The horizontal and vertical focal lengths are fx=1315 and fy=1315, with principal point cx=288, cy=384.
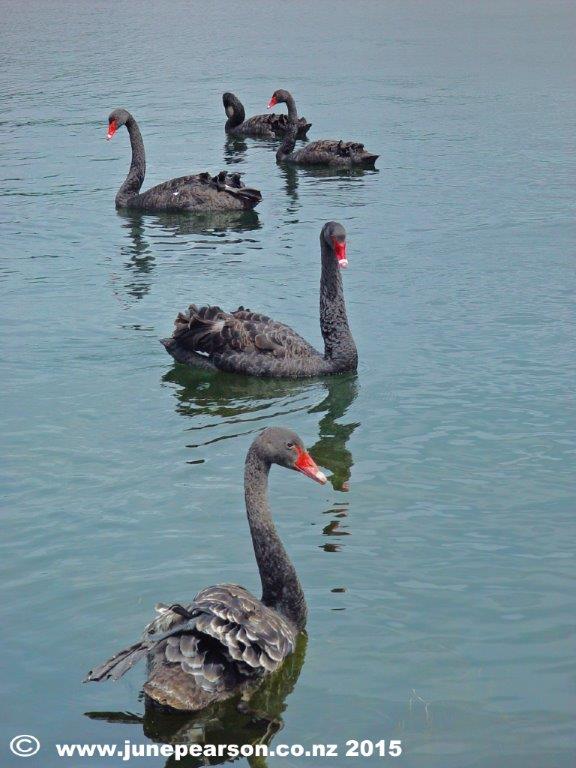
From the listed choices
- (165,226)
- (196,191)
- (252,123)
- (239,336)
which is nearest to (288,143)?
(252,123)

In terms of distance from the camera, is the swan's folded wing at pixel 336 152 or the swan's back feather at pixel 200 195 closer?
the swan's back feather at pixel 200 195

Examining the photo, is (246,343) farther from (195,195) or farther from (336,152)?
(336,152)

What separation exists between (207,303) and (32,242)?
3.81 meters

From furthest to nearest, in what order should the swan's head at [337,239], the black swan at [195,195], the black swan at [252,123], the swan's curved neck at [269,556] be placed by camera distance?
the black swan at [252,123] → the black swan at [195,195] → the swan's head at [337,239] → the swan's curved neck at [269,556]

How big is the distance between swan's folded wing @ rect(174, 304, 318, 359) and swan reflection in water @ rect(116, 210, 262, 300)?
3.90 m

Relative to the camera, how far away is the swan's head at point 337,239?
1184 centimetres

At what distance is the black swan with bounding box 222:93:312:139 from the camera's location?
24.9 metres

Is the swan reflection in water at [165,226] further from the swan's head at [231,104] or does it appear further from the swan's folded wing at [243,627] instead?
the swan's folded wing at [243,627]

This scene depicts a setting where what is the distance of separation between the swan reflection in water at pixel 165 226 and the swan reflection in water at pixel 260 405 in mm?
4190

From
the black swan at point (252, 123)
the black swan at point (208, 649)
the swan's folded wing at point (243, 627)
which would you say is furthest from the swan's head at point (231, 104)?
the swan's folded wing at point (243, 627)

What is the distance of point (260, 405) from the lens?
36.9 ft

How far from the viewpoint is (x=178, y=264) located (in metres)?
15.7

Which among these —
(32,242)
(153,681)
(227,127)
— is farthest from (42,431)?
(227,127)

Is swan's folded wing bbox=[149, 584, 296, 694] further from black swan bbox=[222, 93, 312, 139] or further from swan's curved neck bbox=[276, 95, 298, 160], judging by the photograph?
black swan bbox=[222, 93, 312, 139]
